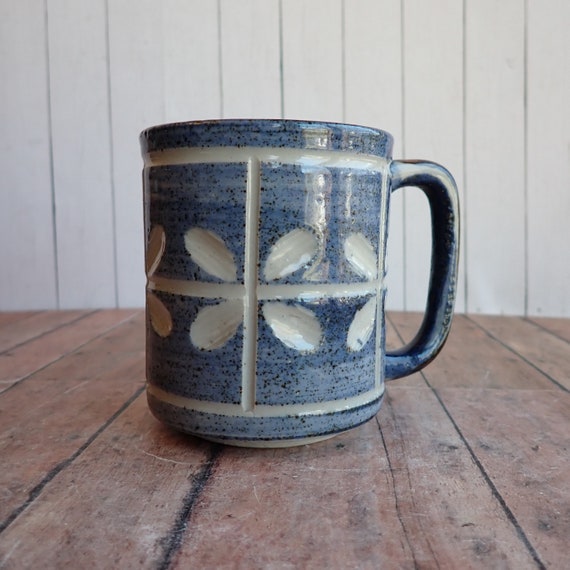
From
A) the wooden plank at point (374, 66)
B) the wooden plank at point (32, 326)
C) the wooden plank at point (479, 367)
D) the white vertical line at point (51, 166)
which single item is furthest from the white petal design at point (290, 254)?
the white vertical line at point (51, 166)

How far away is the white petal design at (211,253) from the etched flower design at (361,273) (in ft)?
0.25

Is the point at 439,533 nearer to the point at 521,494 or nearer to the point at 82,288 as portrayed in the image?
the point at 521,494

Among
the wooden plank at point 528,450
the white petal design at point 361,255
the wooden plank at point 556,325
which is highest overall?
the white petal design at point 361,255

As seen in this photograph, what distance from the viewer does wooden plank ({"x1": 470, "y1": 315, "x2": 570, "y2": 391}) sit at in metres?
0.68

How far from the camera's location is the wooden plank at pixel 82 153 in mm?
1185

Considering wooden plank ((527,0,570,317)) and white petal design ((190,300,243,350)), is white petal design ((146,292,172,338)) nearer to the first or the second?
white petal design ((190,300,243,350))

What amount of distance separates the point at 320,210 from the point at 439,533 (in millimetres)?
196

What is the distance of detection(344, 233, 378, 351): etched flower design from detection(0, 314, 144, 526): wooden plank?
0.20m

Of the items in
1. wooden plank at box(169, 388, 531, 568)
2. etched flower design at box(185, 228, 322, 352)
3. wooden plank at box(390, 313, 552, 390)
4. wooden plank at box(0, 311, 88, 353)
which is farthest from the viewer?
wooden plank at box(0, 311, 88, 353)

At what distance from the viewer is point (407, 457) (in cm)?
41

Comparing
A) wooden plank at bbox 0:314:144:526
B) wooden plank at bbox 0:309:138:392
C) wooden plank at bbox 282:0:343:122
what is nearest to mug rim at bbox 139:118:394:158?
wooden plank at bbox 0:314:144:526

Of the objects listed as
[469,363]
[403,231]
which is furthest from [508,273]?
[469,363]

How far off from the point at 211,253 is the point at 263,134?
3.1 inches

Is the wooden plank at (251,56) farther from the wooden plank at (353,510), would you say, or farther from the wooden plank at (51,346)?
the wooden plank at (353,510)
